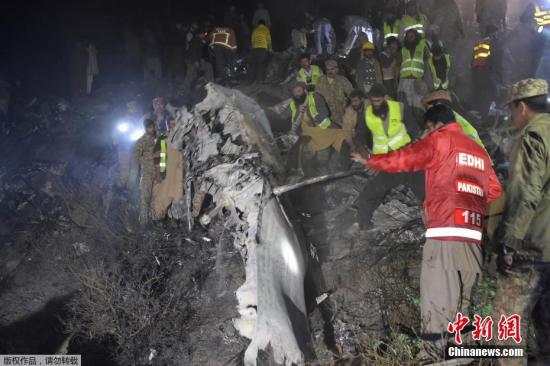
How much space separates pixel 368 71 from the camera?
737 centimetres

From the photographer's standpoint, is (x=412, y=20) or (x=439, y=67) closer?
(x=439, y=67)

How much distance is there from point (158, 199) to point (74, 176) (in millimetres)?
3934

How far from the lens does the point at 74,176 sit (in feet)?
28.1

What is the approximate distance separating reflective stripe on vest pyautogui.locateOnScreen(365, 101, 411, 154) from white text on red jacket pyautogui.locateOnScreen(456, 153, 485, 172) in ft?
6.81

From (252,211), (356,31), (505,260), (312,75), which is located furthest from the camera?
(356,31)

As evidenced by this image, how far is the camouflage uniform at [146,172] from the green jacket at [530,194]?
500 cm

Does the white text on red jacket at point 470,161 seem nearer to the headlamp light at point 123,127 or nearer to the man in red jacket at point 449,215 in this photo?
the man in red jacket at point 449,215

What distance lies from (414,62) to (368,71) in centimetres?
93

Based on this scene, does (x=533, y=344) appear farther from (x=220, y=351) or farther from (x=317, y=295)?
(x=220, y=351)

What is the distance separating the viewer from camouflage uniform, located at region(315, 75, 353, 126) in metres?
6.19

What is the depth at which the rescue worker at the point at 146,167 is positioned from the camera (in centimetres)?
601

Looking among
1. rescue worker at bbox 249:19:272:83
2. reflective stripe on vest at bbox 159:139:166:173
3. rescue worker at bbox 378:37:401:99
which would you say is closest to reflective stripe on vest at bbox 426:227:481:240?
reflective stripe on vest at bbox 159:139:166:173

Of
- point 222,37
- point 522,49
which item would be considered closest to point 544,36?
point 522,49

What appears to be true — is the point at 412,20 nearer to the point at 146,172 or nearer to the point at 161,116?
the point at 161,116
